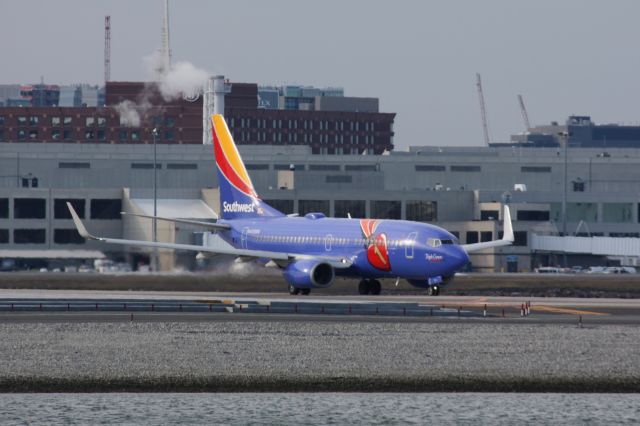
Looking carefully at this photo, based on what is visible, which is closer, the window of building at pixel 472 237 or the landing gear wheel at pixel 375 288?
the landing gear wheel at pixel 375 288

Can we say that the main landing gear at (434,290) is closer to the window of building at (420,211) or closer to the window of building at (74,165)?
the window of building at (420,211)

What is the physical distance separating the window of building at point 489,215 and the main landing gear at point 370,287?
61.3 metres

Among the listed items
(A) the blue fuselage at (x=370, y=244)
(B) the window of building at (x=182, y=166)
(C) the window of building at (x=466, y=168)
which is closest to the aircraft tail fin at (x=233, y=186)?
(A) the blue fuselage at (x=370, y=244)

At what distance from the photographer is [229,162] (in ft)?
341

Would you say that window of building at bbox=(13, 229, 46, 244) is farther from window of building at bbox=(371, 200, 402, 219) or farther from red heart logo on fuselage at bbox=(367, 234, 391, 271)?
red heart logo on fuselage at bbox=(367, 234, 391, 271)

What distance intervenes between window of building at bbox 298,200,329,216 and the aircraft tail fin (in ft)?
148

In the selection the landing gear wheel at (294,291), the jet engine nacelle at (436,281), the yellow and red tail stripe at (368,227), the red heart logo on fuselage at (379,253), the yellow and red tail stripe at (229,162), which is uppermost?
the yellow and red tail stripe at (229,162)

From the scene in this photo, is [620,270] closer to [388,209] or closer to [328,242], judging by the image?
[388,209]

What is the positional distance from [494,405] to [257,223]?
53.6 meters

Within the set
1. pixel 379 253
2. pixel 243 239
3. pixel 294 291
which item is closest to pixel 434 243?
pixel 379 253

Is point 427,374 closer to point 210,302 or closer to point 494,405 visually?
point 494,405

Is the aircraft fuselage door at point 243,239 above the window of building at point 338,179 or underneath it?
underneath

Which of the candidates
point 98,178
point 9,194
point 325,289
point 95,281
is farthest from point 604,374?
point 98,178

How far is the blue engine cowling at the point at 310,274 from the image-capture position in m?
92.3
